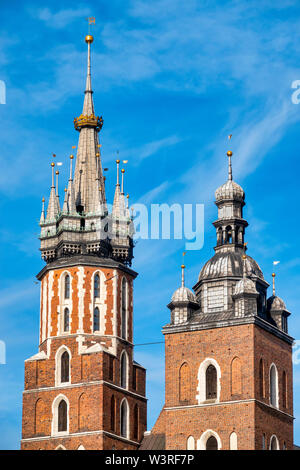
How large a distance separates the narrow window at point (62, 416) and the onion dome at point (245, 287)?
51.2 ft

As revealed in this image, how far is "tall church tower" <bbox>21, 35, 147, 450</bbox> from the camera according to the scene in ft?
409

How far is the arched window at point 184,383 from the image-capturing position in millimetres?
119438

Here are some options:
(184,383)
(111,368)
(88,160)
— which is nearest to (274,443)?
(184,383)

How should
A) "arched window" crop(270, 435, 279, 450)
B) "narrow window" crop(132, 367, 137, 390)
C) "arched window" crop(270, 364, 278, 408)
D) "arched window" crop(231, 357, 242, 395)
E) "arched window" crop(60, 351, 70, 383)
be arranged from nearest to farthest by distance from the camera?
"arched window" crop(231, 357, 242, 395), "arched window" crop(270, 435, 279, 450), "arched window" crop(270, 364, 278, 408), "arched window" crop(60, 351, 70, 383), "narrow window" crop(132, 367, 137, 390)

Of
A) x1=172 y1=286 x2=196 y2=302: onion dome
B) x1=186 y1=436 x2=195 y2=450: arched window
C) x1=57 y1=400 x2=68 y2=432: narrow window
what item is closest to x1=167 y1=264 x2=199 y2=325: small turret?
x1=172 y1=286 x2=196 y2=302: onion dome

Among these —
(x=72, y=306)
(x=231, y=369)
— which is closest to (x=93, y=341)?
→ (x=72, y=306)

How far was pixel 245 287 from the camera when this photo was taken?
119938mm

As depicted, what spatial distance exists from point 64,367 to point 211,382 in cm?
1292

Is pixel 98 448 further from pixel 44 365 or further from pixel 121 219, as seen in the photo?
pixel 121 219

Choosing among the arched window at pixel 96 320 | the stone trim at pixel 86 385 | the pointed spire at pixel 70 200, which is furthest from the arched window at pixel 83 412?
the pointed spire at pixel 70 200

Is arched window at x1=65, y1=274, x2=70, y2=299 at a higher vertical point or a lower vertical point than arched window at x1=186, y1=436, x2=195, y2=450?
higher

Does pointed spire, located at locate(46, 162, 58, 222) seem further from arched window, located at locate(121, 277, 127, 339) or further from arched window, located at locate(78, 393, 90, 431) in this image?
arched window, located at locate(78, 393, 90, 431)

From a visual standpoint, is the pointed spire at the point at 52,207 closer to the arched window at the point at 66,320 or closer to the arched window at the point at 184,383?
the arched window at the point at 66,320

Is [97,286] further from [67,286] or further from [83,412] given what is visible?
[83,412]
